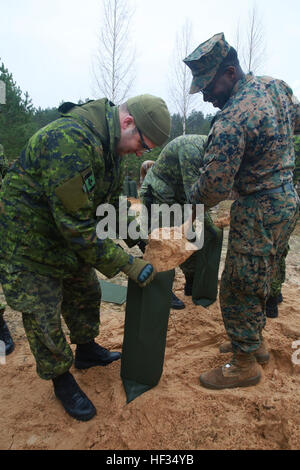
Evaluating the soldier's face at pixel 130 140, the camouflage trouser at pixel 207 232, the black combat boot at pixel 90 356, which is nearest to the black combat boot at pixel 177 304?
the camouflage trouser at pixel 207 232

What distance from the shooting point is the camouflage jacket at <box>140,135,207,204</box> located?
9.57 feet

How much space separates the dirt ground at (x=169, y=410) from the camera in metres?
1.65

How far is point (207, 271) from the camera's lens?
10.9 ft

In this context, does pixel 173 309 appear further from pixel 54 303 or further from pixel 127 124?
pixel 127 124

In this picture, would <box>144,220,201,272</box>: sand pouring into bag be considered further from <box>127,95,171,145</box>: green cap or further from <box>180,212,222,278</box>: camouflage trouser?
<box>180,212,222,278</box>: camouflage trouser

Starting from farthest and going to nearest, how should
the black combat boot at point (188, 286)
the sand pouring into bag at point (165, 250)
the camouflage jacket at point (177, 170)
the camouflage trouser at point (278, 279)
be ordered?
1. the black combat boot at point (188, 286)
2. the camouflage trouser at point (278, 279)
3. the camouflage jacket at point (177, 170)
4. the sand pouring into bag at point (165, 250)

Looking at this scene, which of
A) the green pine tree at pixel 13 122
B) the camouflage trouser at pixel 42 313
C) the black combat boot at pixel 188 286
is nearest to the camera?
the camouflage trouser at pixel 42 313

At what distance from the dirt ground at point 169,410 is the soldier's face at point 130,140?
149 cm

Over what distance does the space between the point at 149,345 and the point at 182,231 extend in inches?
33.8

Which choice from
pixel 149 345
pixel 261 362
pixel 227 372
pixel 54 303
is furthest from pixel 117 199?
pixel 261 362

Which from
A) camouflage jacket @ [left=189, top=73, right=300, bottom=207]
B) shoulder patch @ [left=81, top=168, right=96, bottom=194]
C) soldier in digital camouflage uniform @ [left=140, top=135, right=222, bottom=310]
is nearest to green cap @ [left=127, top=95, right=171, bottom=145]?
camouflage jacket @ [left=189, top=73, right=300, bottom=207]

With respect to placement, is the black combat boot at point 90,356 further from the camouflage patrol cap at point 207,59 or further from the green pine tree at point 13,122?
the green pine tree at point 13,122

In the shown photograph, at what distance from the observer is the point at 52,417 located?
189 cm

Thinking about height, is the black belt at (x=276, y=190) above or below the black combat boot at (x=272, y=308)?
above
